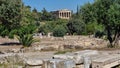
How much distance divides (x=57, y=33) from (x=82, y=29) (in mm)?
10828

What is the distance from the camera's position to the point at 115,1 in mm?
26328

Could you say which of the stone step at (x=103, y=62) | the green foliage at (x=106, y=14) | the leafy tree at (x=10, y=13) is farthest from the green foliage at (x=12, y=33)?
the stone step at (x=103, y=62)

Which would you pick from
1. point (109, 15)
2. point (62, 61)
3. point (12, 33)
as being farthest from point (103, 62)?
point (12, 33)

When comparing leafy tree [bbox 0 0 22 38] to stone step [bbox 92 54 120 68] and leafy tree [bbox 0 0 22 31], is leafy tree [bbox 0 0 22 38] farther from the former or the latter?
stone step [bbox 92 54 120 68]

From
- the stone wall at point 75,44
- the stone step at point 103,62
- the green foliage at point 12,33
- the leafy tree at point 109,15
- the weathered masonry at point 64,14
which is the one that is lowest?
the stone wall at point 75,44

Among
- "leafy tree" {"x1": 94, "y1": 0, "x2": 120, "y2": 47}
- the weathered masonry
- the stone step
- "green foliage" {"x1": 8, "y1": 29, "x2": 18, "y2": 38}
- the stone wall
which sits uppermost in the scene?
the weathered masonry

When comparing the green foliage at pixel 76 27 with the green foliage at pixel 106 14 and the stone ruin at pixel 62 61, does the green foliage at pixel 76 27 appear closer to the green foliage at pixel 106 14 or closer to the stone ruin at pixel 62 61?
the green foliage at pixel 106 14

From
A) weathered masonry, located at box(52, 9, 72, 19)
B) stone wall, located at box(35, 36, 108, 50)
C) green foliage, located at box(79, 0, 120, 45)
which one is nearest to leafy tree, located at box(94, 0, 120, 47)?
green foliage, located at box(79, 0, 120, 45)

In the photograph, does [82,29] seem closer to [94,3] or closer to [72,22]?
[72,22]

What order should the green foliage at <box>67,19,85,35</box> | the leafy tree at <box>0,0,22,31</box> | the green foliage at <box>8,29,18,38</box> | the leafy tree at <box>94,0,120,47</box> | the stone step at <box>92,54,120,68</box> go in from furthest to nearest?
the green foliage at <box>67,19,85,35</box>, the green foliage at <box>8,29,18,38</box>, the leafy tree at <box>94,0,120,47</box>, the leafy tree at <box>0,0,22,31</box>, the stone step at <box>92,54,120,68</box>

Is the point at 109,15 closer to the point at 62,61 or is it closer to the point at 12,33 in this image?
the point at 12,33

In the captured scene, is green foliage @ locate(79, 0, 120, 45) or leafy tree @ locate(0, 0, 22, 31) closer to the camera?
leafy tree @ locate(0, 0, 22, 31)

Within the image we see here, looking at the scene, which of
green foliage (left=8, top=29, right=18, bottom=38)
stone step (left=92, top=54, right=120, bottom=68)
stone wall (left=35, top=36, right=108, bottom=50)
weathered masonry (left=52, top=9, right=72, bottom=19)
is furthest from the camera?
weathered masonry (left=52, top=9, right=72, bottom=19)

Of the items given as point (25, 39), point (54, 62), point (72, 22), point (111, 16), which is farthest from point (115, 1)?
point (72, 22)
